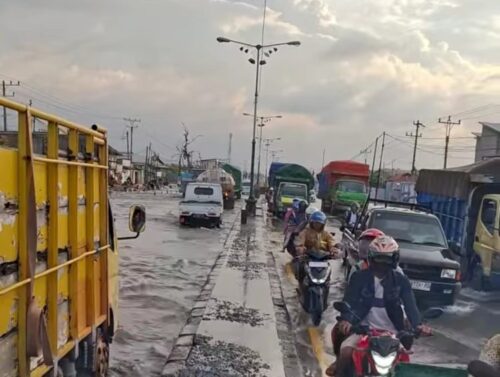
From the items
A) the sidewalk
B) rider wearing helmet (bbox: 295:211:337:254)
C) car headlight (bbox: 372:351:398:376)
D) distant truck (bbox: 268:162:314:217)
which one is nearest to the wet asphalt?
the sidewalk

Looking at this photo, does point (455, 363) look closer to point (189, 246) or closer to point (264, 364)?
point (264, 364)

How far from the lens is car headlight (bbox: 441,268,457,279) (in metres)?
9.38

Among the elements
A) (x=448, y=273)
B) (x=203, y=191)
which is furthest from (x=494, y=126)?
(x=448, y=273)

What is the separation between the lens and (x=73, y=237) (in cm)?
394

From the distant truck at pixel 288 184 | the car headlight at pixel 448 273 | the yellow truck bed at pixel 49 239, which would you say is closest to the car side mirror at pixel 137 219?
the yellow truck bed at pixel 49 239

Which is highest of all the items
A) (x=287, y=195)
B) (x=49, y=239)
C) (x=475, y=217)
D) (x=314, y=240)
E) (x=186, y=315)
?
(x=49, y=239)

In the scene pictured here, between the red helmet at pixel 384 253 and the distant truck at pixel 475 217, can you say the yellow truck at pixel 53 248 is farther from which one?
the distant truck at pixel 475 217

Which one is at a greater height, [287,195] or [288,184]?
[288,184]

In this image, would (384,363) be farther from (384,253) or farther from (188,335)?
(188,335)

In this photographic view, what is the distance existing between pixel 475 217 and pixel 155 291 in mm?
7395

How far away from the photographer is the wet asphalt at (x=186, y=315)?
23.1 ft

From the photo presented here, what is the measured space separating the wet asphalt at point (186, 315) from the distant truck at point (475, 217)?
53 cm

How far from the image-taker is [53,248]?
3537 millimetres

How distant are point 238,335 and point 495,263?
6500mm
